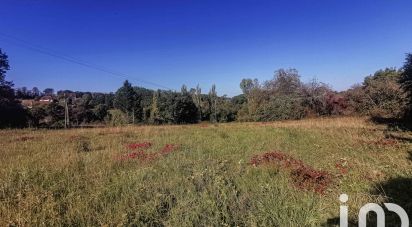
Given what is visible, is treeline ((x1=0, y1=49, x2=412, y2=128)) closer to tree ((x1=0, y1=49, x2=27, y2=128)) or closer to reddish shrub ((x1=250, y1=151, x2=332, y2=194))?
tree ((x1=0, y1=49, x2=27, y2=128))

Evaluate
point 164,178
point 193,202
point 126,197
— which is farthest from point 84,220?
point 164,178

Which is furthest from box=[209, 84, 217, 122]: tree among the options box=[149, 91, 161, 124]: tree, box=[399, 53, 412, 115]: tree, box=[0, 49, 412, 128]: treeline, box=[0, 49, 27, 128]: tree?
A: box=[399, 53, 412, 115]: tree

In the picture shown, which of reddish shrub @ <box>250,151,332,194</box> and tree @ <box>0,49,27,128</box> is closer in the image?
reddish shrub @ <box>250,151,332,194</box>

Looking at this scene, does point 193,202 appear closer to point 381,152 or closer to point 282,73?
point 381,152

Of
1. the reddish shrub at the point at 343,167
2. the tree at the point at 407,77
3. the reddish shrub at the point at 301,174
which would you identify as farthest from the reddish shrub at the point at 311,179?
the tree at the point at 407,77

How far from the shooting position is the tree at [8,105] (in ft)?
120

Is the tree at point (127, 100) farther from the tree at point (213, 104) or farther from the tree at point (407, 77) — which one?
the tree at point (407, 77)

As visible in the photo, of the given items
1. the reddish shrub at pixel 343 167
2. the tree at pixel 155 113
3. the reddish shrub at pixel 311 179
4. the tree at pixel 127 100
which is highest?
the tree at pixel 127 100

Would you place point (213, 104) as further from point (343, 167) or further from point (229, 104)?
point (343, 167)

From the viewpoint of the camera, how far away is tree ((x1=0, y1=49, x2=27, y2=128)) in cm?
3656

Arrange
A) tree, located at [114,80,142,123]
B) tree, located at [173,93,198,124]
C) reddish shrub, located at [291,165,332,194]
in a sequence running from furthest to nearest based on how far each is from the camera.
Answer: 1. tree, located at [114,80,142,123]
2. tree, located at [173,93,198,124]
3. reddish shrub, located at [291,165,332,194]

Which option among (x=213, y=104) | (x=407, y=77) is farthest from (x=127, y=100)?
(x=407, y=77)

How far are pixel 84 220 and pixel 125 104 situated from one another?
2394 inches

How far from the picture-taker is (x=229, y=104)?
210ft
